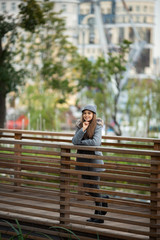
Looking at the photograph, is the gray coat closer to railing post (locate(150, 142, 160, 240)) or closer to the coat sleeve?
the coat sleeve

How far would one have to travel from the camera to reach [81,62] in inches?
562

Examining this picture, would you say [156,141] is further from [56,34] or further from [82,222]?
[56,34]

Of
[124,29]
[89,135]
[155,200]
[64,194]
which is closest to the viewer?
[155,200]

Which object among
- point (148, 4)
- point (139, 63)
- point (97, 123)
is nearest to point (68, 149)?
point (97, 123)

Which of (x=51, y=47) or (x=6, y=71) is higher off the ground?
(x=51, y=47)

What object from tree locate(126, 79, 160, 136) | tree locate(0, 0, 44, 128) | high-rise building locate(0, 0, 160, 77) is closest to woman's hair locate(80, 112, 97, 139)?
tree locate(0, 0, 44, 128)

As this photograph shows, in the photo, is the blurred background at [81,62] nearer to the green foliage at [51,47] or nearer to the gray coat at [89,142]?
the green foliage at [51,47]

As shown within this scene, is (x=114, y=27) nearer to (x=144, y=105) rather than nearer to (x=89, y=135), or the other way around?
(x=144, y=105)

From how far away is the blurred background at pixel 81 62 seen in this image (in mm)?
13172

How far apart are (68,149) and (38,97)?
44.2 ft

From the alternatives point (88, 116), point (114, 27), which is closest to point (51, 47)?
point (114, 27)

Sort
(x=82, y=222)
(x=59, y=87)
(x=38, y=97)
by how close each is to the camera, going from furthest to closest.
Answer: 1. (x=38, y=97)
2. (x=59, y=87)
3. (x=82, y=222)

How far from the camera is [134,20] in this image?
106 ft

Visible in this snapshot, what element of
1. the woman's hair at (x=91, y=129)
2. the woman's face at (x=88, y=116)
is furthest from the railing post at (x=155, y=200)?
the woman's face at (x=88, y=116)
